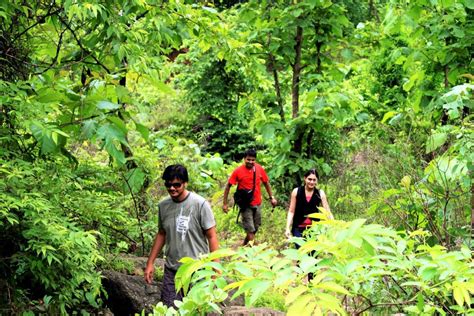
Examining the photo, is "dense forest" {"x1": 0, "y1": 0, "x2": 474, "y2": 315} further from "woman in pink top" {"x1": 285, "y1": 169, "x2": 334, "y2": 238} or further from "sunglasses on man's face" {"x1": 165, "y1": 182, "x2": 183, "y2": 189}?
"woman in pink top" {"x1": 285, "y1": 169, "x2": 334, "y2": 238}

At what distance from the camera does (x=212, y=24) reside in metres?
5.90

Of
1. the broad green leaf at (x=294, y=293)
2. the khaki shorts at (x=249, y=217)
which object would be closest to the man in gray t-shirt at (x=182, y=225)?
the broad green leaf at (x=294, y=293)

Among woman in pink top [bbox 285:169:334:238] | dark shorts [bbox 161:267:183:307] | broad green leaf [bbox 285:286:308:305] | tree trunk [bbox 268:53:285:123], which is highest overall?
tree trunk [bbox 268:53:285:123]

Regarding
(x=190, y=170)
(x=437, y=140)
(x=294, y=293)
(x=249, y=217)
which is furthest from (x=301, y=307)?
(x=249, y=217)

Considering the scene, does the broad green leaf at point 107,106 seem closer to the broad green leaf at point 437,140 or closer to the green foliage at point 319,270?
the green foliage at point 319,270

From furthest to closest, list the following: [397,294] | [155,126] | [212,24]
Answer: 1. [155,126]
2. [212,24]
3. [397,294]

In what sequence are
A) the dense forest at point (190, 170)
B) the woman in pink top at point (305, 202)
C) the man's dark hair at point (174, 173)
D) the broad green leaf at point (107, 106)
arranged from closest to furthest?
the dense forest at point (190, 170) < the broad green leaf at point (107, 106) < the man's dark hair at point (174, 173) < the woman in pink top at point (305, 202)

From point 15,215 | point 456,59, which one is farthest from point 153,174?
point 456,59

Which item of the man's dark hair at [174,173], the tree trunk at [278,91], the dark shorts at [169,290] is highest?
the tree trunk at [278,91]

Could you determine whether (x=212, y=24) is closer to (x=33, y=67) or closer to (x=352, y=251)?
(x=33, y=67)

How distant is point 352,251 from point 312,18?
7346 mm

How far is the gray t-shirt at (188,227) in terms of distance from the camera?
4.79 meters

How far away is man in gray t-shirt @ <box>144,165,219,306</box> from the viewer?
4762mm

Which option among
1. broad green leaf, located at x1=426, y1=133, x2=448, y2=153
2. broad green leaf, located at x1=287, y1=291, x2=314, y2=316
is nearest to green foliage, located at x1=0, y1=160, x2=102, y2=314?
broad green leaf, located at x1=426, y1=133, x2=448, y2=153
